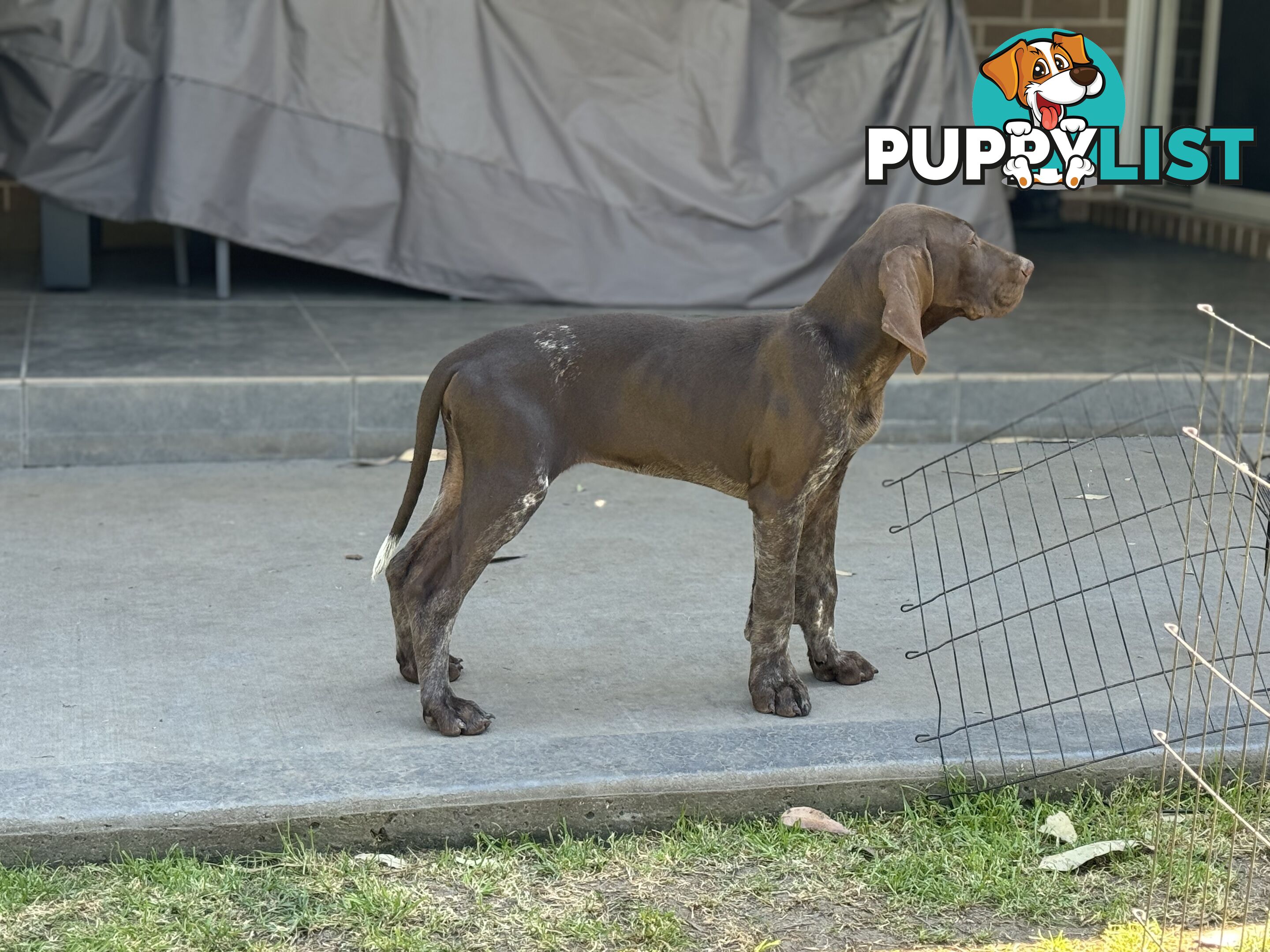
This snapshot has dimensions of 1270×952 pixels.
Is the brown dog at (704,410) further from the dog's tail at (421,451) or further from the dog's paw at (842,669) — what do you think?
the dog's paw at (842,669)

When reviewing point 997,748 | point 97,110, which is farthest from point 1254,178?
point 997,748

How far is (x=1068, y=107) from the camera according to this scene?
328 inches

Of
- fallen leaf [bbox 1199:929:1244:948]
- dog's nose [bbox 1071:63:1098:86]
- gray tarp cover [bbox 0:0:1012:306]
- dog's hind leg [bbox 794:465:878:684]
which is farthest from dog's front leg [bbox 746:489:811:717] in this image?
dog's nose [bbox 1071:63:1098:86]

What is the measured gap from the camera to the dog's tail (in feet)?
11.4

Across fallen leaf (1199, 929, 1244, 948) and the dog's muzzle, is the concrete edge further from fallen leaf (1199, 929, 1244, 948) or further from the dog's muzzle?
the dog's muzzle

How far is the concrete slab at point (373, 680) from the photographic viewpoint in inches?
122

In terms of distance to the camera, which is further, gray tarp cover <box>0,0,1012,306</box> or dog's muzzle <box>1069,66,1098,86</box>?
dog's muzzle <box>1069,66,1098,86</box>

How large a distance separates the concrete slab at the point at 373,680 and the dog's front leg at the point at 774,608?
0.21ft

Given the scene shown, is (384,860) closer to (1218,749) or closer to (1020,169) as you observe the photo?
(1218,749)

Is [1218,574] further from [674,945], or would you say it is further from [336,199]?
[336,199]

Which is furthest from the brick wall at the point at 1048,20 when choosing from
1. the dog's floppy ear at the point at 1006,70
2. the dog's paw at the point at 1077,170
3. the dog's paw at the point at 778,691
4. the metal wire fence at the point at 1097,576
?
the dog's paw at the point at 778,691

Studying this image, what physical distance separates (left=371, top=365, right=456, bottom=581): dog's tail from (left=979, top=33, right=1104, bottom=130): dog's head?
545cm

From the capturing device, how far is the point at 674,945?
9.04ft

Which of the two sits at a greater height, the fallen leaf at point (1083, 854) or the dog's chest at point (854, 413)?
the dog's chest at point (854, 413)
